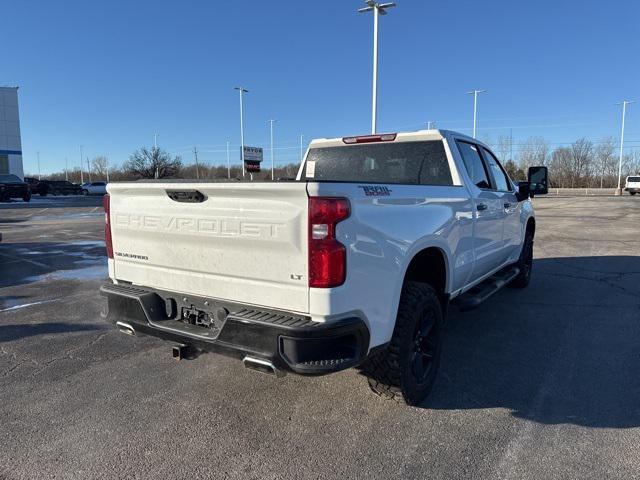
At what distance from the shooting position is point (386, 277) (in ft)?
9.73

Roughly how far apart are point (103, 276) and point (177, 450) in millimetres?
5835

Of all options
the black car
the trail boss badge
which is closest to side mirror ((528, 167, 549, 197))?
the trail boss badge

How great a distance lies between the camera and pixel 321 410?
344 cm

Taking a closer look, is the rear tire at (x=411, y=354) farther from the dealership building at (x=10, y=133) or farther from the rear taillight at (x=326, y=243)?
the dealership building at (x=10, y=133)

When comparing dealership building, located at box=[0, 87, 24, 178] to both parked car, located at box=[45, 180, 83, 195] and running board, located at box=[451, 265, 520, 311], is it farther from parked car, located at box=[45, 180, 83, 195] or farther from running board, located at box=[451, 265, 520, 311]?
running board, located at box=[451, 265, 520, 311]

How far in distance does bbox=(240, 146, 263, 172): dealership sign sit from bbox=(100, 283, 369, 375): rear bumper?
143ft

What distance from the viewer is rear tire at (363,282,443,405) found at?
10.5 ft

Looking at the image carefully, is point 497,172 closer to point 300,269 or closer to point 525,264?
point 525,264

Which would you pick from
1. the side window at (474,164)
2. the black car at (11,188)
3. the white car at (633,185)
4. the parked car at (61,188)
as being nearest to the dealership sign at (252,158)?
the black car at (11,188)

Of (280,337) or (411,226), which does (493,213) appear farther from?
(280,337)

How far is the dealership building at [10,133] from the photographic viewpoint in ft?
158

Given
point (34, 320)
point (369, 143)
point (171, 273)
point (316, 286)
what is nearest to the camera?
point (316, 286)

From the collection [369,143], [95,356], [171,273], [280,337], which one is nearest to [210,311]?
[171,273]

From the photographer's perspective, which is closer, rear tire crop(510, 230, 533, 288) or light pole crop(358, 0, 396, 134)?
rear tire crop(510, 230, 533, 288)
